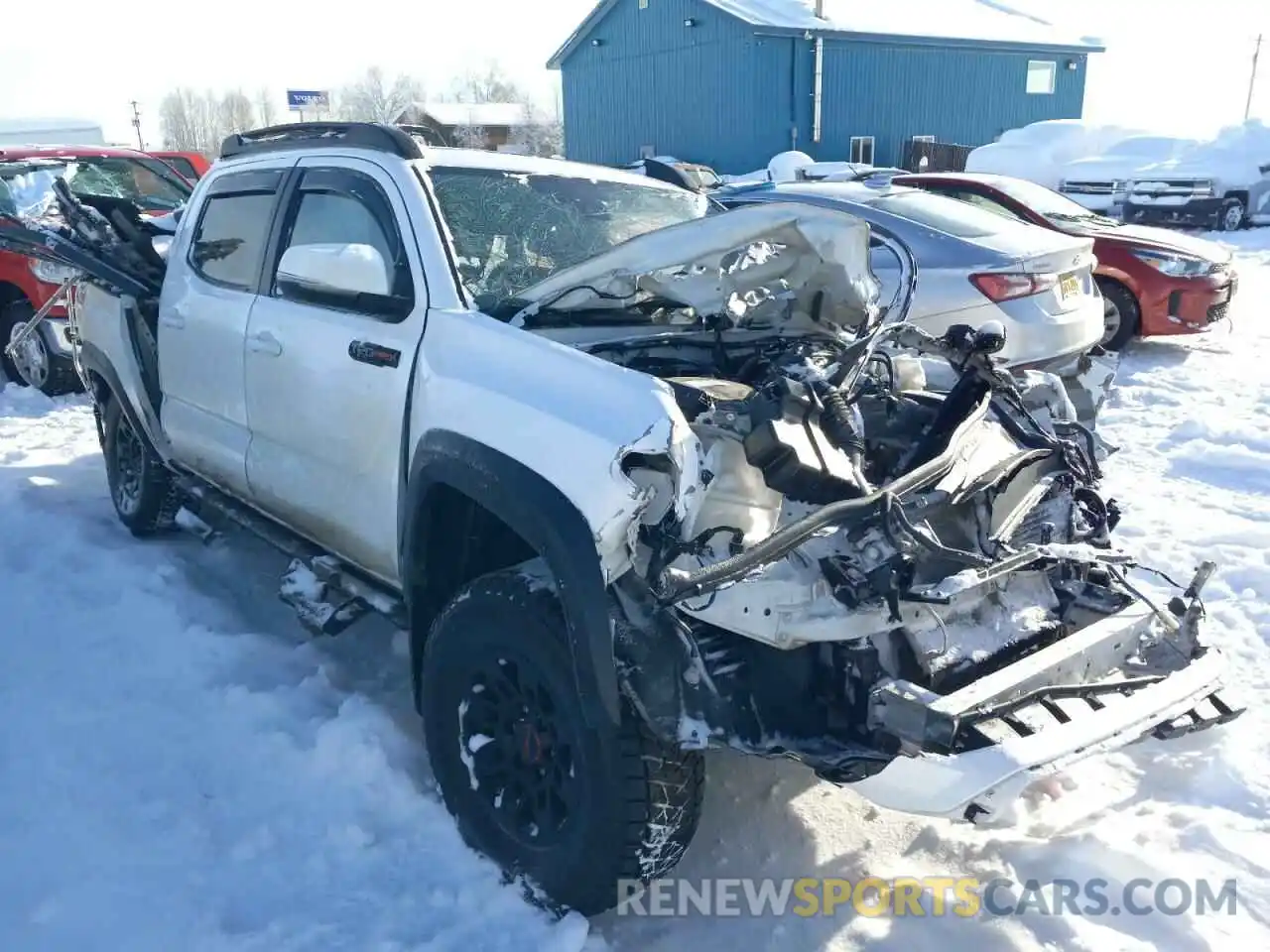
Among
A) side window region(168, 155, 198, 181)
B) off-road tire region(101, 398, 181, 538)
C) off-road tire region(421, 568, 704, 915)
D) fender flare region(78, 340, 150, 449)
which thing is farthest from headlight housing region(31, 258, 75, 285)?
off-road tire region(421, 568, 704, 915)

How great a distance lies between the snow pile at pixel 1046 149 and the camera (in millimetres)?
22125

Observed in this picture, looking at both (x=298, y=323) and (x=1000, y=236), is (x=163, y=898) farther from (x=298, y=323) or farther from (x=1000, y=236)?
(x=1000, y=236)

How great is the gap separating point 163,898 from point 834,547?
203 cm

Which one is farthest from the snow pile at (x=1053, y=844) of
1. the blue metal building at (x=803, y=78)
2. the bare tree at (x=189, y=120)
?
the bare tree at (x=189, y=120)

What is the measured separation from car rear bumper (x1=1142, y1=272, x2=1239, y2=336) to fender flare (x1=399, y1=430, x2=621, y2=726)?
8.18 meters

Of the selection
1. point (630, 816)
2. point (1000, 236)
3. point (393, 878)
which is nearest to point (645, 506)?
point (630, 816)

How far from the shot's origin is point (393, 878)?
115 inches

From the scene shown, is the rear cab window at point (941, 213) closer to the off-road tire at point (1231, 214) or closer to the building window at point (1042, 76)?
the off-road tire at point (1231, 214)

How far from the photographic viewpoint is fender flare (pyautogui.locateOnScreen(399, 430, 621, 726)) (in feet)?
7.90

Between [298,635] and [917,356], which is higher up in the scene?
[917,356]

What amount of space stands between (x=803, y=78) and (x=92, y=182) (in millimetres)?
20887

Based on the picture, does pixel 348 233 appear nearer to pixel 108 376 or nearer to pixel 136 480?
pixel 108 376

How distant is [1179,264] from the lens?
9.10 m

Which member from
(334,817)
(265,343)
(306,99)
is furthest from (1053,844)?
(306,99)
